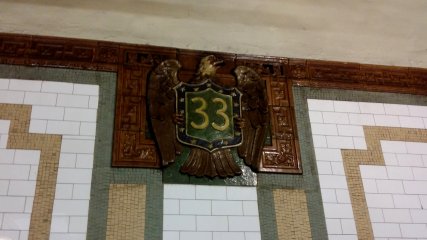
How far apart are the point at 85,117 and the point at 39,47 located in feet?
1.88

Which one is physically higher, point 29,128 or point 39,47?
point 39,47

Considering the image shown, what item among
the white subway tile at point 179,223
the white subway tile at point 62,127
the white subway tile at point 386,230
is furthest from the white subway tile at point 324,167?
the white subway tile at point 62,127

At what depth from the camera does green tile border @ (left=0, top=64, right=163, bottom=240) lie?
2762 mm

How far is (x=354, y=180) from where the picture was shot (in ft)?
10.3

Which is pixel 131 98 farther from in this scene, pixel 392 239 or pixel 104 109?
pixel 392 239

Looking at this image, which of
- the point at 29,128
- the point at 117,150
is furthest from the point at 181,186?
the point at 29,128

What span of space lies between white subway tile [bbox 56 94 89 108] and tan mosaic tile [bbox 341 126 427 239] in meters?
1.69

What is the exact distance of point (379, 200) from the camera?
310 cm

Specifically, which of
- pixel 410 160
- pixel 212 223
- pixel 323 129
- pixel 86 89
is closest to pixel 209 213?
pixel 212 223

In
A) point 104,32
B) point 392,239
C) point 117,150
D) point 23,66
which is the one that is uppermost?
point 104,32

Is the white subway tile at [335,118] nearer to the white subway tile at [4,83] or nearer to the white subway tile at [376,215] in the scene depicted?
the white subway tile at [376,215]

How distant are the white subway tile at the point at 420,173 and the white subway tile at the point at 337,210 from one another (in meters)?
0.57

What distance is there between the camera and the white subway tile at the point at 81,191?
9.11ft

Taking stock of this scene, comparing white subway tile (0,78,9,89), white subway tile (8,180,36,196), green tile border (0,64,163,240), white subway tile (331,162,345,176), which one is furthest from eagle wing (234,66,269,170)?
white subway tile (0,78,9,89)
